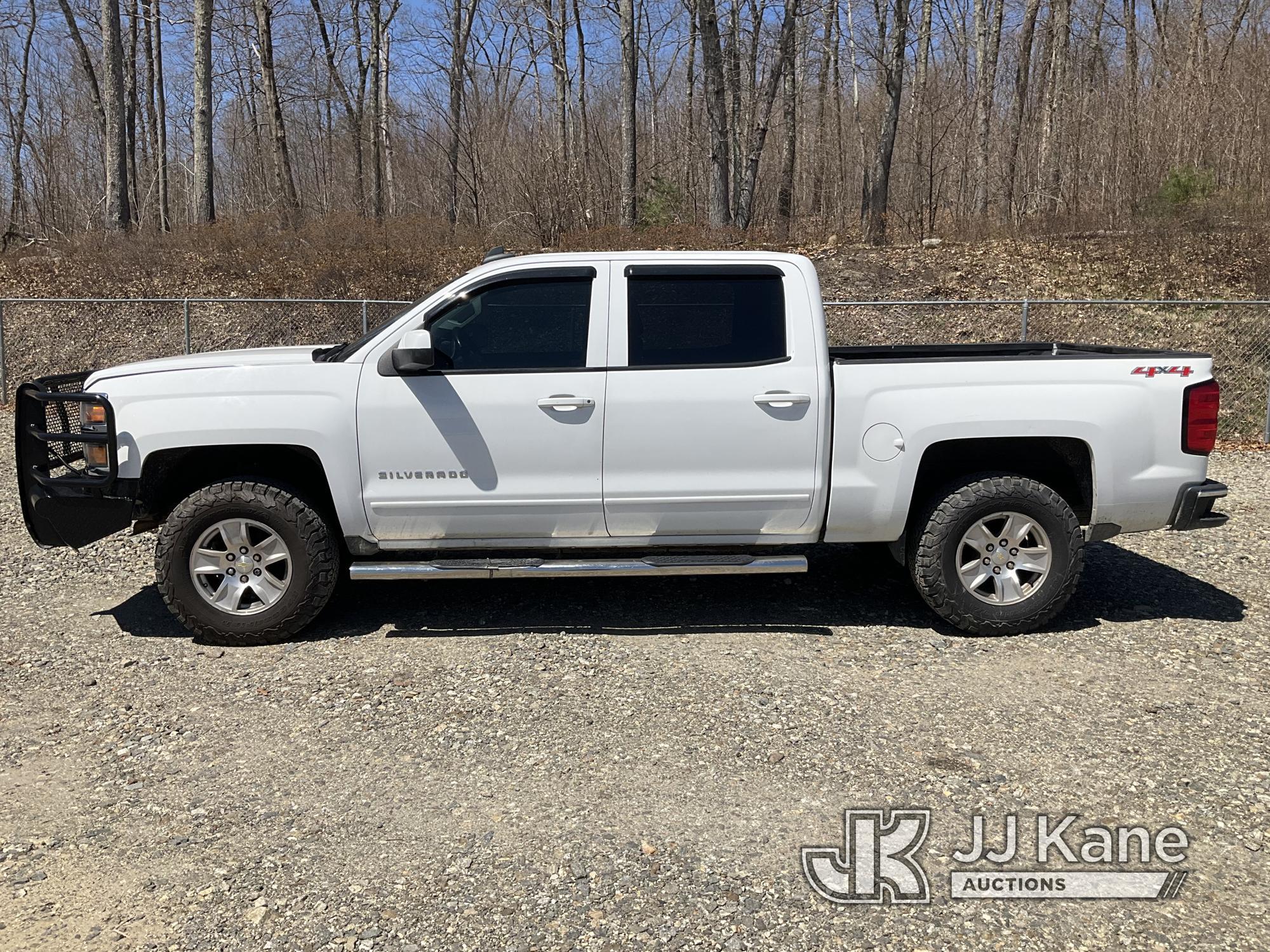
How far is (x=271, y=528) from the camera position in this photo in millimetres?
5375

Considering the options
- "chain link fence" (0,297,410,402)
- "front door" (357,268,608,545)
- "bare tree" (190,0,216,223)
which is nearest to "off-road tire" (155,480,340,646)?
"front door" (357,268,608,545)

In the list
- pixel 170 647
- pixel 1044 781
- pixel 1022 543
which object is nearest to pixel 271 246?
pixel 170 647

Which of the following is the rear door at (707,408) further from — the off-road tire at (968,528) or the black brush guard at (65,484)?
the black brush guard at (65,484)

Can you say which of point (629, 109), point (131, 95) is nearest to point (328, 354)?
point (629, 109)

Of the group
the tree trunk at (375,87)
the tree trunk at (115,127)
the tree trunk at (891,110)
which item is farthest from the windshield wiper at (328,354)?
the tree trunk at (375,87)

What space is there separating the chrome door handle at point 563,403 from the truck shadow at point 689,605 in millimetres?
1293

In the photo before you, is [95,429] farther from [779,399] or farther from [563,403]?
[779,399]

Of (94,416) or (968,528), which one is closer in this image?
(94,416)

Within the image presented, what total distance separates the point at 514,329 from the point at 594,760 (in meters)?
2.38

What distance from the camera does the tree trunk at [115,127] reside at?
22.8m

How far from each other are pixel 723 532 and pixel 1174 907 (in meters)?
2.85

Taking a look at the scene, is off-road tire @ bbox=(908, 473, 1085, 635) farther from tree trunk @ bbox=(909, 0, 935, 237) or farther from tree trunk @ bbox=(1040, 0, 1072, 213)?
tree trunk @ bbox=(909, 0, 935, 237)

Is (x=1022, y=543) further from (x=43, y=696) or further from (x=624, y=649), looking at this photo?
(x=43, y=696)

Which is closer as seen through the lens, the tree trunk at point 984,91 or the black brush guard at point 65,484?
the black brush guard at point 65,484
